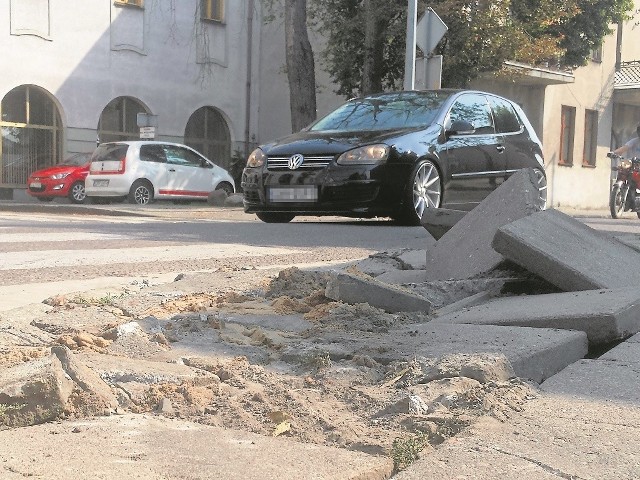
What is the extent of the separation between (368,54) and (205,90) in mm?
6636

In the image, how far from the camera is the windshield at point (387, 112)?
1102 centimetres

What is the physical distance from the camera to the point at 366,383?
120 inches

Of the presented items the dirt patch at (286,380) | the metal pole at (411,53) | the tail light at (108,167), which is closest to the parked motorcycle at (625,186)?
the metal pole at (411,53)

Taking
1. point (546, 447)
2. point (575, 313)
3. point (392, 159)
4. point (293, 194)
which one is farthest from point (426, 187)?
point (546, 447)

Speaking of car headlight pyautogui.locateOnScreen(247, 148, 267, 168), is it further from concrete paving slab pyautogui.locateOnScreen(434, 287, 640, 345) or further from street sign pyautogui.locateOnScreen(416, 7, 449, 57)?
concrete paving slab pyautogui.locateOnScreen(434, 287, 640, 345)

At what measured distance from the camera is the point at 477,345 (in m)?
3.40

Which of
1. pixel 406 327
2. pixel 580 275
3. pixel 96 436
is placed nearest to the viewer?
pixel 96 436

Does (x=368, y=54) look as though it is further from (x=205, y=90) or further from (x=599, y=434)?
(x=599, y=434)

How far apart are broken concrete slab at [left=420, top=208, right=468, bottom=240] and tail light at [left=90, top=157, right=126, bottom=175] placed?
15556 mm

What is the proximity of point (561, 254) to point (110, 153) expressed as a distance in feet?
59.6

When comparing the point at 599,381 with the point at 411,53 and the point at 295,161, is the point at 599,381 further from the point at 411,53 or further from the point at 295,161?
the point at 411,53

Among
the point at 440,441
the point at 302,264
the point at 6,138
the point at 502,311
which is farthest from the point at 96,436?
the point at 6,138

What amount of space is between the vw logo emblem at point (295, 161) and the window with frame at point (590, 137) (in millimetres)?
26211

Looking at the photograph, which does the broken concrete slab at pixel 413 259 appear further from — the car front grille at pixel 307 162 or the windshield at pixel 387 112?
the windshield at pixel 387 112
